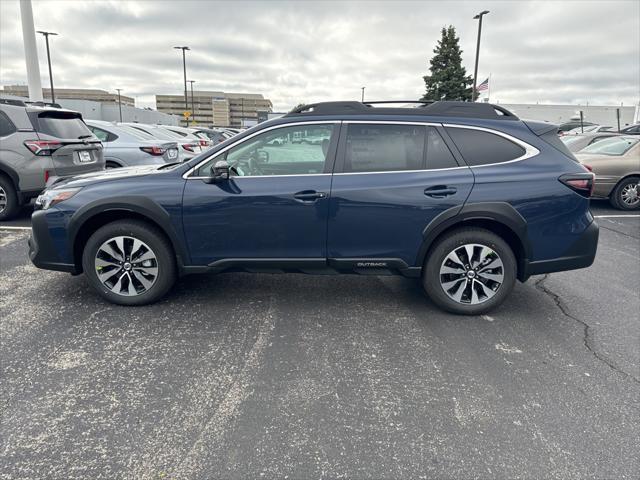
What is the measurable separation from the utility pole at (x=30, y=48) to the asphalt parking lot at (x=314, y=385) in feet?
34.9

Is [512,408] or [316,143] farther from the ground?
[316,143]

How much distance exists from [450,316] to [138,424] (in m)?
2.61

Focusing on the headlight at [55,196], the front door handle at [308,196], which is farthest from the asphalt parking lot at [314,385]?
the front door handle at [308,196]

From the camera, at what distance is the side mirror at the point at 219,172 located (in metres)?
3.53

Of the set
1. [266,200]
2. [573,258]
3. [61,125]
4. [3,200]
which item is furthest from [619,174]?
[3,200]

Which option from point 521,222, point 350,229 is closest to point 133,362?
point 350,229

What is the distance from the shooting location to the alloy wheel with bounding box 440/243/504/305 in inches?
146

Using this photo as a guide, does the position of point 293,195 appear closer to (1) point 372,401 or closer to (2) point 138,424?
(1) point 372,401

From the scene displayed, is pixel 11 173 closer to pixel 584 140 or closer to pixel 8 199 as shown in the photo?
pixel 8 199

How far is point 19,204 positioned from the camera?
6.84m

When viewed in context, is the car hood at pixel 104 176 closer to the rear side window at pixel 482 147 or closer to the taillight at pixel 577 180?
the rear side window at pixel 482 147

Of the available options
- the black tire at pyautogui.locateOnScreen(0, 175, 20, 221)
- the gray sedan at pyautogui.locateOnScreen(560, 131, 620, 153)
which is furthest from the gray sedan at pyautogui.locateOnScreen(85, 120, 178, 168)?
the gray sedan at pyautogui.locateOnScreen(560, 131, 620, 153)

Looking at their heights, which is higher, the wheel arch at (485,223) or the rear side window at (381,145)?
the rear side window at (381,145)

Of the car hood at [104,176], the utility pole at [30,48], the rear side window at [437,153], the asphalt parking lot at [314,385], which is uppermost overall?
the utility pole at [30,48]
